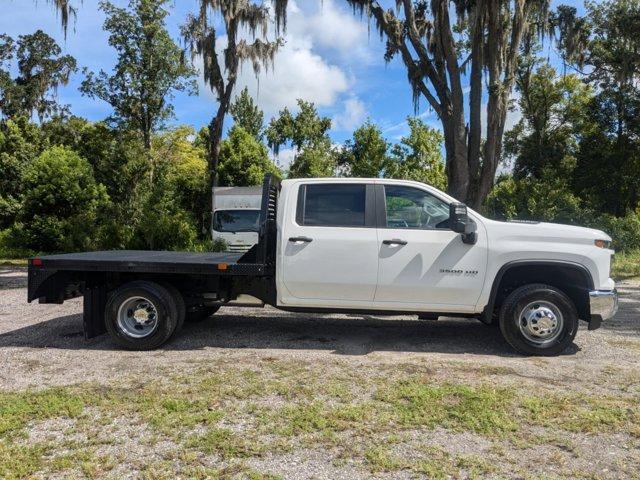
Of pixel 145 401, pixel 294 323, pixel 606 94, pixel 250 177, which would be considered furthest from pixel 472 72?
pixel 606 94

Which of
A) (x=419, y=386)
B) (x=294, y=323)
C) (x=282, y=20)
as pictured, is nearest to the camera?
(x=419, y=386)

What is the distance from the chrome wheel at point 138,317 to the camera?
6375 millimetres

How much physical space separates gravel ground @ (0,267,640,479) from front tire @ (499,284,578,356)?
7.4 inches

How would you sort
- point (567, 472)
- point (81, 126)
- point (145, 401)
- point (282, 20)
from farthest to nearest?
point (81, 126) < point (282, 20) < point (145, 401) < point (567, 472)

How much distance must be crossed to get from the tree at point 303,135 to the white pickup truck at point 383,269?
3231 centimetres

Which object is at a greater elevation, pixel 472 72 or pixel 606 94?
pixel 606 94

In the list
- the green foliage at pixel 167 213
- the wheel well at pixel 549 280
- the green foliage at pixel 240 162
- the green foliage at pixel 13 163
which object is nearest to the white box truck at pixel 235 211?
the green foliage at pixel 167 213

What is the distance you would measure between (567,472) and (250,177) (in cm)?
2870

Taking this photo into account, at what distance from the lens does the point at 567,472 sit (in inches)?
136

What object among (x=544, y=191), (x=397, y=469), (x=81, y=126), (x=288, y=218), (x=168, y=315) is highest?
(x=81, y=126)

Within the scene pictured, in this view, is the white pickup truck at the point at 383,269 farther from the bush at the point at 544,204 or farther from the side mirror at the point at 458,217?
the bush at the point at 544,204

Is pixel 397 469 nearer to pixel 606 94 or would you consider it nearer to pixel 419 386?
pixel 419 386

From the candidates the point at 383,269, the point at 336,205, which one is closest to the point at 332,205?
the point at 336,205

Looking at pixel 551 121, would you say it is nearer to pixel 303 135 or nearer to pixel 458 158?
pixel 303 135
